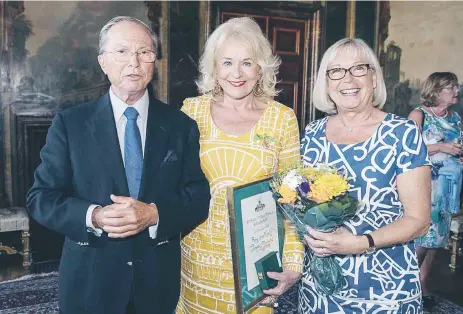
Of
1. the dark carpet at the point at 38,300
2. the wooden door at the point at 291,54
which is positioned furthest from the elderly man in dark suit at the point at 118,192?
the wooden door at the point at 291,54

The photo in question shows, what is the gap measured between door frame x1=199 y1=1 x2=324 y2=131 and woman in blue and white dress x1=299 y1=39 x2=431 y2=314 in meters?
4.86

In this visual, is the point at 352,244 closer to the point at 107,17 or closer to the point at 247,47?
the point at 247,47

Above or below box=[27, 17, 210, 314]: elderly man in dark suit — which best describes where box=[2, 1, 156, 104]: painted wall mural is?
above

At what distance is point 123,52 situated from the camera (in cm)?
181

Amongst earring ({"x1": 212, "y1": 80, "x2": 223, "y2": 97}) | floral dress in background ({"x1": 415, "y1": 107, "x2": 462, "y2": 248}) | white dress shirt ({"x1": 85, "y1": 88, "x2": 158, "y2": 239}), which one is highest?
earring ({"x1": 212, "y1": 80, "x2": 223, "y2": 97})

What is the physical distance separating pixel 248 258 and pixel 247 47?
1.02 metres

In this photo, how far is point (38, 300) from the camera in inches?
168

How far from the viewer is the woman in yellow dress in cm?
209

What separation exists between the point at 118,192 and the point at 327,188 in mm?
818

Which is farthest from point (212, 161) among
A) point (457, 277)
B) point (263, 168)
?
point (457, 277)

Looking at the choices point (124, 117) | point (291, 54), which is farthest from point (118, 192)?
point (291, 54)

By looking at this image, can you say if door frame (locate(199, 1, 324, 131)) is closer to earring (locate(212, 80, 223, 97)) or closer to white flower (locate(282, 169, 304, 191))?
earring (locate(212, 80, 223, 97))

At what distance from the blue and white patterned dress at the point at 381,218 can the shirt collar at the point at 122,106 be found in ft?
2.91

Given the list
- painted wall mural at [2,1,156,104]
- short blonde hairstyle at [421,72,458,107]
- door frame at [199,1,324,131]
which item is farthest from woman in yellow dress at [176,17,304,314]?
door frame at [199,1,324,131]
